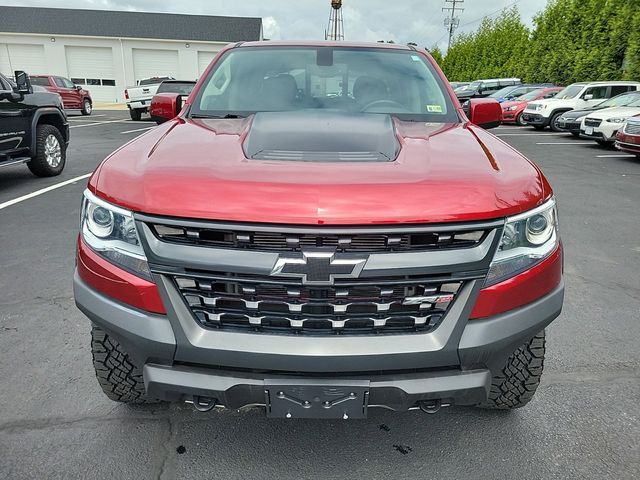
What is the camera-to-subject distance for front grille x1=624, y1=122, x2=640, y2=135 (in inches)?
405

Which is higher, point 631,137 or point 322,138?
point 322,138

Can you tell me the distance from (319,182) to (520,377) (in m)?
1.28

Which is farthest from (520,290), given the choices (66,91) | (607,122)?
(66,91)

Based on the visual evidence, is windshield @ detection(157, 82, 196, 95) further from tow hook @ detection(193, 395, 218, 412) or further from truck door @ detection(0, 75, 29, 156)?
tow hook @ detection(193, 395, 218, 412)

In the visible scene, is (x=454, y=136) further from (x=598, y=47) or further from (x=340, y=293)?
(x=598, y=47)

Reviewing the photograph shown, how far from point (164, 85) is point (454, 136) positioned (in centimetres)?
1659

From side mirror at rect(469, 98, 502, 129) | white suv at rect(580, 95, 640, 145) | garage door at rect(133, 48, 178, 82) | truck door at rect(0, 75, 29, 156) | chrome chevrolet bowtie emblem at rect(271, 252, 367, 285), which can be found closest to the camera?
chrome chevrolet bowtie emblem at rect(271, 252, 367, 285)

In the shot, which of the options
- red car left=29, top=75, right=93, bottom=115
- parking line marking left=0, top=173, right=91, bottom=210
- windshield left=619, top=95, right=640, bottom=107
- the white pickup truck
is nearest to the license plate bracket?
parking line marking left=0, top=173, right=91, bottom=210

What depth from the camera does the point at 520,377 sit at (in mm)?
2170

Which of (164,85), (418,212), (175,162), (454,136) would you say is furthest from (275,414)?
(164,85)

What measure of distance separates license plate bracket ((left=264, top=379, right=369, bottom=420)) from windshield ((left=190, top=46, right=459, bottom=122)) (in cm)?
165

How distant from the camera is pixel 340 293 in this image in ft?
5.36

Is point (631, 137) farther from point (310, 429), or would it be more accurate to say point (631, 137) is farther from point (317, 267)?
point (317, 267)

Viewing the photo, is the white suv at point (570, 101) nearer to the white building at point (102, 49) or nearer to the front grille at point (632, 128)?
the front grille at point (632, 128)
